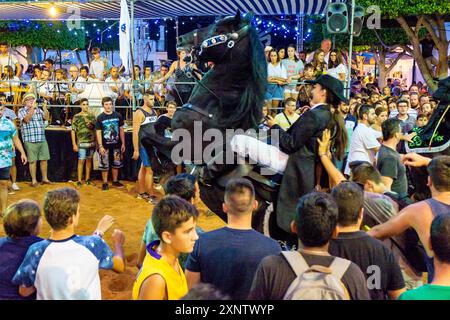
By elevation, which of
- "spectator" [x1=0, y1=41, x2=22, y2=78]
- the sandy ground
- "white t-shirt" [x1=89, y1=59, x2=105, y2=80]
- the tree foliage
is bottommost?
the sandy ground

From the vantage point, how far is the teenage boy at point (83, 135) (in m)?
9.77

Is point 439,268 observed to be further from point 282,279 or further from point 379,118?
point 379,118

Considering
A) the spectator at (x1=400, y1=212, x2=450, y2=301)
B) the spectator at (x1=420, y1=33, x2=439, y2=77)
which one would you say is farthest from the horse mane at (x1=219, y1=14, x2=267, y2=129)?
the spectator at (x1=420, y1=33, x2=439, y2=77)

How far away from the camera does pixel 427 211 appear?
3.19 m

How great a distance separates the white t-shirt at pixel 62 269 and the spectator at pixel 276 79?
7.79 meters

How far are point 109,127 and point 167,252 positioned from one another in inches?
285

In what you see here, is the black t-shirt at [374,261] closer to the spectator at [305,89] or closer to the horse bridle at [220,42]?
the horse bridle at [220,42]

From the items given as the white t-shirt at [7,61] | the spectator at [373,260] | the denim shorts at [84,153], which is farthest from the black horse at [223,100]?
the white t-shirt at [7,61]

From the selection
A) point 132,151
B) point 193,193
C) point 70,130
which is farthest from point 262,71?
point 70,130

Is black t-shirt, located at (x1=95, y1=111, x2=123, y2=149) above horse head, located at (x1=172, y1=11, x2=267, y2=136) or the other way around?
the other way around

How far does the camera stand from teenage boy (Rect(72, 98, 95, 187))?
32.1 feet

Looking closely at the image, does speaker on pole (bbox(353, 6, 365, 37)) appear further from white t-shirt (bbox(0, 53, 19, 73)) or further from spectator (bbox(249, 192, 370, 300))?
white t-shirt (bbox(0, 53, 19, 73))

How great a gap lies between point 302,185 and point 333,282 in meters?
2.20

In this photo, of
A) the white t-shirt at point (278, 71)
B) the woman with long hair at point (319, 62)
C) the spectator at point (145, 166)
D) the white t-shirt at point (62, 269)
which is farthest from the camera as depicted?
the white t-shirt at point (278, 71)
